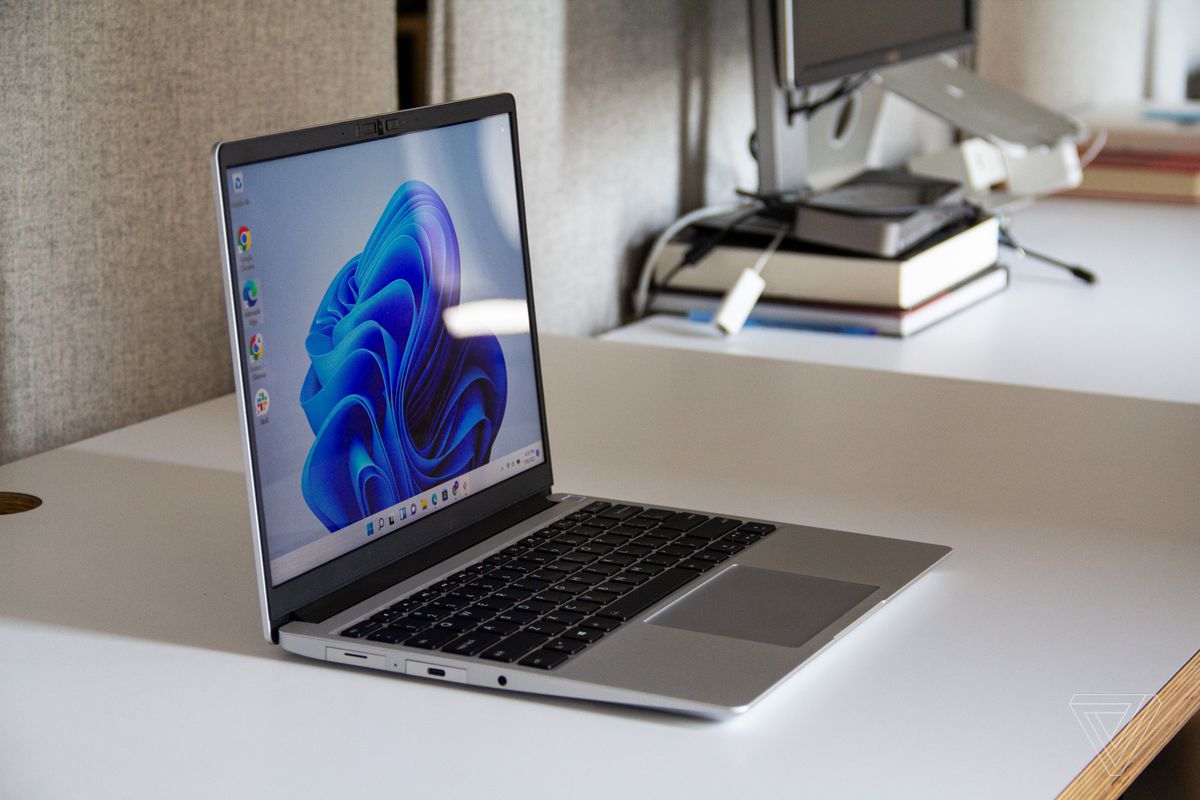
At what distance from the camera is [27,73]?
3.18 feet

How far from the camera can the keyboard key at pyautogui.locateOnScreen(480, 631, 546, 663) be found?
659 mm

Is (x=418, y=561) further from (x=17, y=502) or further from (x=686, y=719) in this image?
(x=17, y=502)

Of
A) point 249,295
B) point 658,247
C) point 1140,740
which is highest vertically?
point 249,295

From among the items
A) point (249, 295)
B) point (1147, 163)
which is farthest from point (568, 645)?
point (1147, 163)

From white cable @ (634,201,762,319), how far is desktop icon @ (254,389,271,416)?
3.03 feet

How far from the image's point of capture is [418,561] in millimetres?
775

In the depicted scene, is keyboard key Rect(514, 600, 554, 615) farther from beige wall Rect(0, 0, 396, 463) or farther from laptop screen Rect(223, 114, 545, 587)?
beige wall Rect(0, 0, 396, 463)

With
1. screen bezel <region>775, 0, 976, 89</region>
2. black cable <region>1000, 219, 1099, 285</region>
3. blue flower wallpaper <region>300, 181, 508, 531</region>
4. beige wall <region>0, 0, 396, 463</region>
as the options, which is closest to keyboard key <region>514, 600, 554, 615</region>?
blue flower wallpaper <region>300, 181, 508, 531</region>

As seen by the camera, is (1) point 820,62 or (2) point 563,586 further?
(1) point 820,62

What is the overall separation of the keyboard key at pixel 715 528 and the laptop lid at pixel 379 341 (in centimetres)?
11

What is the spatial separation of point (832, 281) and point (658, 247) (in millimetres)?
209

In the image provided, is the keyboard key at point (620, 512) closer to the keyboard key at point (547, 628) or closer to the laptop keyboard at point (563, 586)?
the laptop keyboard at point (563, 586)

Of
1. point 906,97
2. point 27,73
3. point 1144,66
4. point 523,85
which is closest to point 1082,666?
point 27,73

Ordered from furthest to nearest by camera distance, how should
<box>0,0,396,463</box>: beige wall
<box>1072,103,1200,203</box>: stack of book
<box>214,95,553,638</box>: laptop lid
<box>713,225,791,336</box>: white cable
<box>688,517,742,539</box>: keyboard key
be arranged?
<box>1072,103,1200,203</box>: stack of book
<box>713,225,791,336</box>: white cable
<box>0,0,396,463</box>: beige wall
<box>688,517,742,539</box>: keyboard key
<box>214,95,553,638</box>: laptop lid
